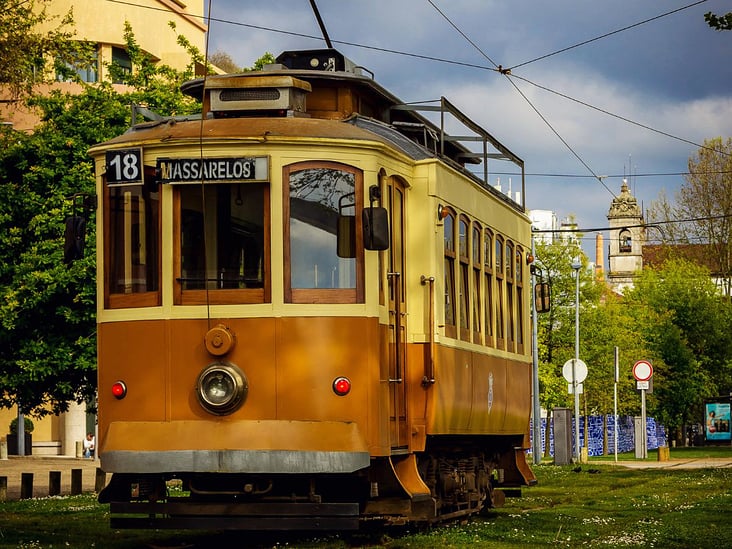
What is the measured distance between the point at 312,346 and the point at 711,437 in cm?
5784

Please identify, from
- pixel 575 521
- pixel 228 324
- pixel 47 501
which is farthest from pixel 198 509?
pixel 47 501

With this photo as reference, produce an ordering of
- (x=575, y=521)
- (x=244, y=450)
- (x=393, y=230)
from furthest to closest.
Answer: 1. (x=575, y=521)
2. (x=393, y=230)
3. (x=244, y=450)

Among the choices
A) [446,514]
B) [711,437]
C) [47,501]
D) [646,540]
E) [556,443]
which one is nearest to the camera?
[646,540]

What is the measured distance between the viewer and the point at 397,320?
1370cm

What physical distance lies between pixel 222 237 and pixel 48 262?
51.7 ft

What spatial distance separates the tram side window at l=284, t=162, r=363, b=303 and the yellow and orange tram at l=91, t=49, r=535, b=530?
Answer: 12mm

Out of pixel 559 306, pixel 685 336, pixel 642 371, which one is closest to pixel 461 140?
pixel 642 371

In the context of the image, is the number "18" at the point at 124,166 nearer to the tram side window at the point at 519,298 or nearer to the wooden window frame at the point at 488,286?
the wooden window frame at the point at 488,286

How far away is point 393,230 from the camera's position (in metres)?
13.7

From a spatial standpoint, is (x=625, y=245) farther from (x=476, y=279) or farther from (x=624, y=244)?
(x=476, y=279)

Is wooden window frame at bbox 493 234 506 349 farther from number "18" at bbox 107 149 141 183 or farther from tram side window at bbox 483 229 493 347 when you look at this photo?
number "18" at bbox 107 149 141 183

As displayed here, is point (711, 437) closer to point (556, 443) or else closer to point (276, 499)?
point (556, 443)

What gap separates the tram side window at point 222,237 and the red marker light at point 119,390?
0.97 metres

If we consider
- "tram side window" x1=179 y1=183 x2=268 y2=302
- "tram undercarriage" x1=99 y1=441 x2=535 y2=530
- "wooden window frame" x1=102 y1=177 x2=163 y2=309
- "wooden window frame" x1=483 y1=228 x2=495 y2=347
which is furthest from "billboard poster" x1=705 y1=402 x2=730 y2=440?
"tram side window" x1=179 y1=183 x2=268 y2=302
